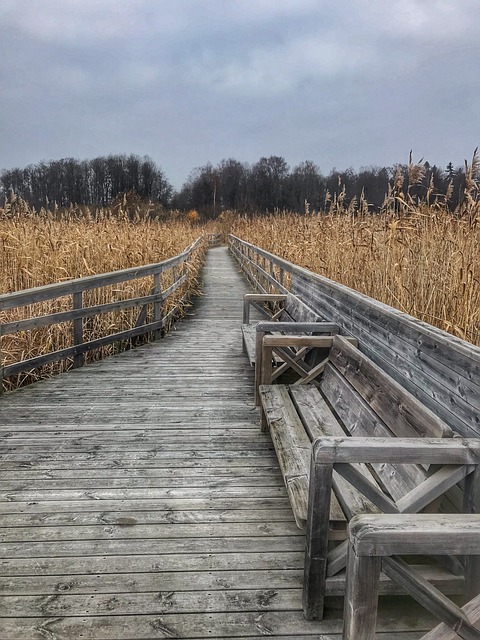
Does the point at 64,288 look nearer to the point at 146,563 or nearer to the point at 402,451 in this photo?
the point at 146,563

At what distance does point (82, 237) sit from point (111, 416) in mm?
3369

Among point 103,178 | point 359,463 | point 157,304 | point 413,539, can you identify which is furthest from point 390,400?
point 103,178

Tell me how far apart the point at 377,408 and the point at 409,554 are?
117 cm

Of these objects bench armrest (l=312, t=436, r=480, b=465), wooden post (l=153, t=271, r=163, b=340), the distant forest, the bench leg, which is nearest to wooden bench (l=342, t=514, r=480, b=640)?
the bench leg

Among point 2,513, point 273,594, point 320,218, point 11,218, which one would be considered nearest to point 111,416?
point 2,513

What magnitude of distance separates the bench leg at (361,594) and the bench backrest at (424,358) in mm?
717

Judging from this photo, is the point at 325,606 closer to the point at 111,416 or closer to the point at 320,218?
the point at 111,416

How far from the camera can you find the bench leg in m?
1.16

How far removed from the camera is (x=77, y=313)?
493 centimetres

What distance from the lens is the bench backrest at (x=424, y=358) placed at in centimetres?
172

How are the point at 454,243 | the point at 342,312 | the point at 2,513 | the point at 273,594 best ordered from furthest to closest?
the point at 342,312, the point at 454,243, the point at 2,513, the point at 273,594

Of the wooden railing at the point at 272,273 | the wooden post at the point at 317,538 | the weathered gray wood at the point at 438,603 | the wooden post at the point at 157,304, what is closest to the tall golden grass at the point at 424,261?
the wooden railing at the point at 272,273

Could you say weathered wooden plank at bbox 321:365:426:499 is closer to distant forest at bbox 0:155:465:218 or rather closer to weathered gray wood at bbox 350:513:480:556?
weathered gray wood at bbox 350:513:480:556

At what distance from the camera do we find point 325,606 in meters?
1.80
